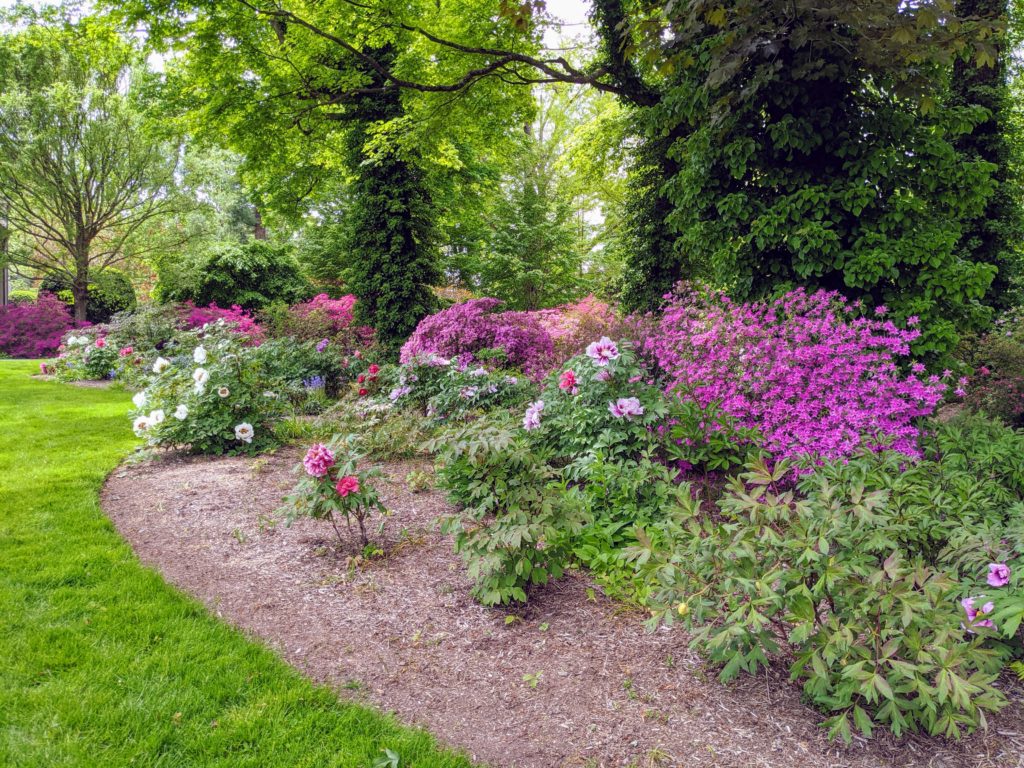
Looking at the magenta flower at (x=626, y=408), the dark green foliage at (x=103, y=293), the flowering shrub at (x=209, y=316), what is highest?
the dark green foliage at (x=103, y=293)

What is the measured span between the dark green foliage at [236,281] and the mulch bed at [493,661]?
36.4 ft

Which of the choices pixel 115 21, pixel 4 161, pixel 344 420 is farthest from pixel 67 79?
pixel 344 420

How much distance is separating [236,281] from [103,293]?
4.95 metres

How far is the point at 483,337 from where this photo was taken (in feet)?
22.8

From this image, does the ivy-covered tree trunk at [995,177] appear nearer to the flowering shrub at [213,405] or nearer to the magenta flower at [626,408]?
the magenta flower at [626,408]

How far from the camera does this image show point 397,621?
2.66 meters

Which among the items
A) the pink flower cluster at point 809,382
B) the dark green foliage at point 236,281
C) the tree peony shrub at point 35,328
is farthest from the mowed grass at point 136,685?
the tree peony shrub at point 35,328

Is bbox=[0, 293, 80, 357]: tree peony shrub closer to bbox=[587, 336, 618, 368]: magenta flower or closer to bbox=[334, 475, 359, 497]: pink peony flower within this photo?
bbox=[334, 475, 359, 497]: pink peony flower

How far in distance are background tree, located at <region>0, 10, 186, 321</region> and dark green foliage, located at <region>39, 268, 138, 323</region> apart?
305 millimetres

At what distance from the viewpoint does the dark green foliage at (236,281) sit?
1361cm

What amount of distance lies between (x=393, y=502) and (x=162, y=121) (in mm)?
7871

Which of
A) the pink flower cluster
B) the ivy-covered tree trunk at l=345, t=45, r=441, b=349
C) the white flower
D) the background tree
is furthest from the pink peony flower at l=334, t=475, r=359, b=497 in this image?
the background tree

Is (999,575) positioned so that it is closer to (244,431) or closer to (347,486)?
(347,486)

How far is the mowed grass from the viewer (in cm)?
190
